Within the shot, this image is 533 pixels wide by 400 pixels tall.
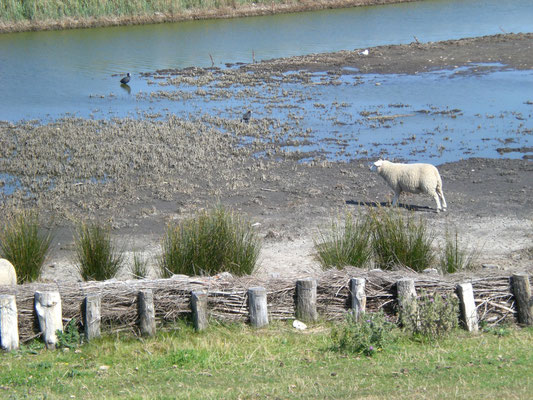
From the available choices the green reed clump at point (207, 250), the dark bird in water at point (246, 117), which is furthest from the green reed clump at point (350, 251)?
the dark bird in water at point (246, 117)

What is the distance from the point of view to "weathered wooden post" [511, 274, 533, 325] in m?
7.57

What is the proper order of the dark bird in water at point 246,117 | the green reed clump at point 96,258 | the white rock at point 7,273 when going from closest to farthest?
the white rock at point 7,273
the green reed clump at point 96,258
the dark bird in water at point 246,117

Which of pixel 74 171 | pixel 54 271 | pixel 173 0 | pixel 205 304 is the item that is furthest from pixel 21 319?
pixel 173 0

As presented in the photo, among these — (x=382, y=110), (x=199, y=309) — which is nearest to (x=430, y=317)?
(x=199, y=309)

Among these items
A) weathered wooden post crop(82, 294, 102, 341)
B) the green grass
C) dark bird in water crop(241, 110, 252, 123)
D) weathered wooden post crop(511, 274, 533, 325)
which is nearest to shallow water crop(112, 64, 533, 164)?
dark bird in water crop(241, 110, 252, 123)

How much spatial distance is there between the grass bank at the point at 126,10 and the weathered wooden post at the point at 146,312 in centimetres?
4256

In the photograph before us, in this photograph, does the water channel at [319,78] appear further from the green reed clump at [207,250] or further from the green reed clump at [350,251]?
the green reed clump at [207,250]

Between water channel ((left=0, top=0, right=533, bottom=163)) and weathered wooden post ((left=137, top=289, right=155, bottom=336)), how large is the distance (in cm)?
1049

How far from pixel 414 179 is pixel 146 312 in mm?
7308

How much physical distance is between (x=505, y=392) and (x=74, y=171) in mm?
12920

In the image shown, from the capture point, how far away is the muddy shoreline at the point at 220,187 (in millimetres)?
11867

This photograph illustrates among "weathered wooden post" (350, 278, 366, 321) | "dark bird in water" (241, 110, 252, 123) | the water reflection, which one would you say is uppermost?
the water reflection

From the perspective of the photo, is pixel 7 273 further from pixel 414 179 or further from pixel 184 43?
pixel 184 43

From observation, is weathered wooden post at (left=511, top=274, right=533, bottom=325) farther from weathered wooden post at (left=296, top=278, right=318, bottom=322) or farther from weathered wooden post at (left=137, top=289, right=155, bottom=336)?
weathered wooden post at (left=137, top=289, right=155, bottom=336)
